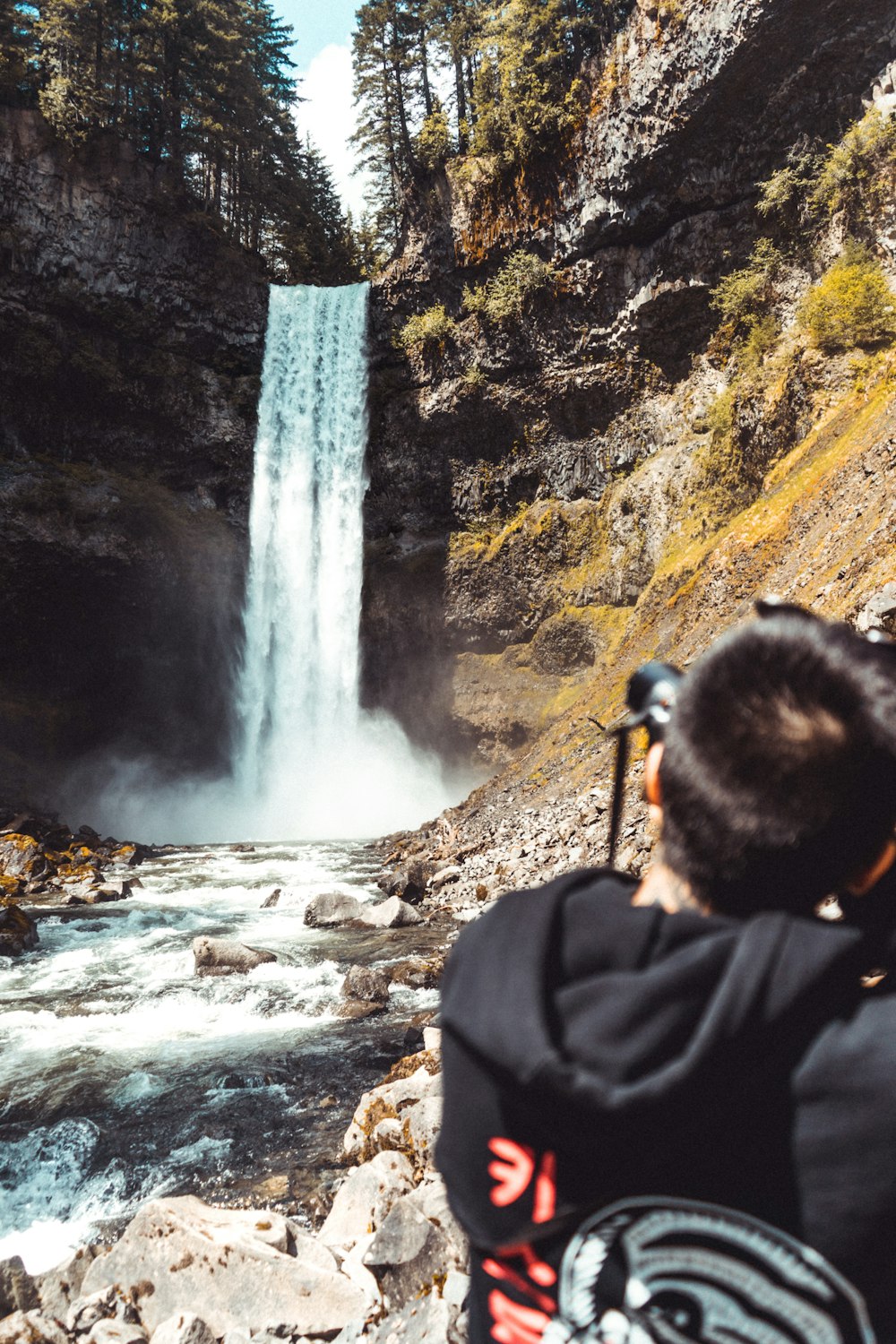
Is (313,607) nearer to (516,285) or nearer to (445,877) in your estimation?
(516,285)

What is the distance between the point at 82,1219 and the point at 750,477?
17997mm

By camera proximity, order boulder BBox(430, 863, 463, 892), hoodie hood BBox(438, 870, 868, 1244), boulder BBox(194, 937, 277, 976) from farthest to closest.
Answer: boulder BBox(430, 863, 463, 892) < boulder BBox(194, 937, 277, 976) < hoodie hood BBox(438, 870, 868, 1244)

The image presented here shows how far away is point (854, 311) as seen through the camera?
52.1ft

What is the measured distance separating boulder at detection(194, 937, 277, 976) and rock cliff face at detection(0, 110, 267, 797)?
59.2 ft

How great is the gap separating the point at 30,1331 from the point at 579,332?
25.7 meters

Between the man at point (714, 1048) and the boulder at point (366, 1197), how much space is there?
326 cm

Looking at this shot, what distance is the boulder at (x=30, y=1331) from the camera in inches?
124

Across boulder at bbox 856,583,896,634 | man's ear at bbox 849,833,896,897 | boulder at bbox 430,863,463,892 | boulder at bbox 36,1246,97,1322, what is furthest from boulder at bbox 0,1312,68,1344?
boulder at bbox 430,863,463,892

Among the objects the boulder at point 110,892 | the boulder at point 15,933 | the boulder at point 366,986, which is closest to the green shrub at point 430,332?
the boulder at point 110,892

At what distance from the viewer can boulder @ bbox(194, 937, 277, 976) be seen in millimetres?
9062

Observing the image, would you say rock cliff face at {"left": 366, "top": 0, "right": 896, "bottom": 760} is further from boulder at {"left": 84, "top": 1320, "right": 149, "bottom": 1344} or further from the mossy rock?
boulder at {"left": 84, "top": 1320, "right": 149, "bottom": 1344}

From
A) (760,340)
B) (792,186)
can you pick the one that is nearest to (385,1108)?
(760,340)

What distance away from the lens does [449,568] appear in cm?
2661

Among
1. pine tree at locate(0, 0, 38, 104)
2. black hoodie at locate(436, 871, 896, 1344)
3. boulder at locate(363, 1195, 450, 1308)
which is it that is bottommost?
boulder at locate(363, 1195, 450, 1308)
